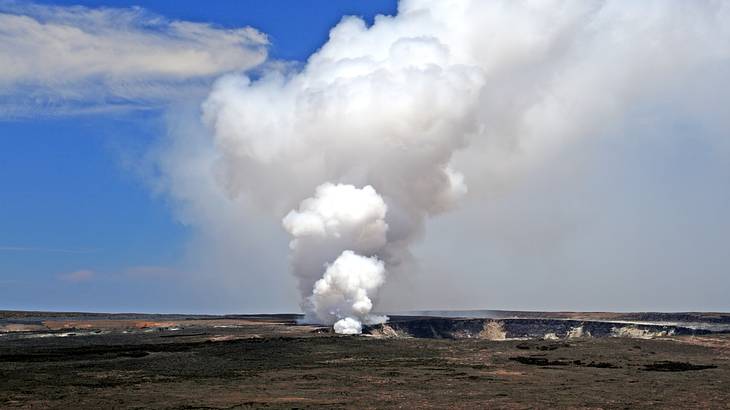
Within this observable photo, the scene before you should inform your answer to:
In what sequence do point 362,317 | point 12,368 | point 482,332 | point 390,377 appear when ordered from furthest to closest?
point 482,332, point 362,317, point 12,368, point 390,377

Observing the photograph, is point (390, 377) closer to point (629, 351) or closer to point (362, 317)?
Answer: point (629, 351)

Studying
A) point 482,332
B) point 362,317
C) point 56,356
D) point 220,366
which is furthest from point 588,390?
point 482,332

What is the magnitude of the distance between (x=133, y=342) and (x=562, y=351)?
4296cm

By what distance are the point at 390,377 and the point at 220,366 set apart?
13.7 metres

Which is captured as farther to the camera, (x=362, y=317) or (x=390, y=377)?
(x=362, y=317)

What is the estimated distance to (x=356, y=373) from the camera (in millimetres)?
49625

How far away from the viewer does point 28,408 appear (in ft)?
116

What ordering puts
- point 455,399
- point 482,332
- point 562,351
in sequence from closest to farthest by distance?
point 455,399 → point 562,351 → point 482,332

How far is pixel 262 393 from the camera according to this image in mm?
40094

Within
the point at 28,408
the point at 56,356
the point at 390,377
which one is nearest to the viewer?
the point at 28,408

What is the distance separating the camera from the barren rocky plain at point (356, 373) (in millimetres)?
37812

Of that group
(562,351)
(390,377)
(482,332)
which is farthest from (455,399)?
(482,332)

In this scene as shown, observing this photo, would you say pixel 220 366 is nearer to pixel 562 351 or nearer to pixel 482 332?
pixel 562 351

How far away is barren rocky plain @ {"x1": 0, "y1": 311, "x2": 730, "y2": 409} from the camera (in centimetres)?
3781
